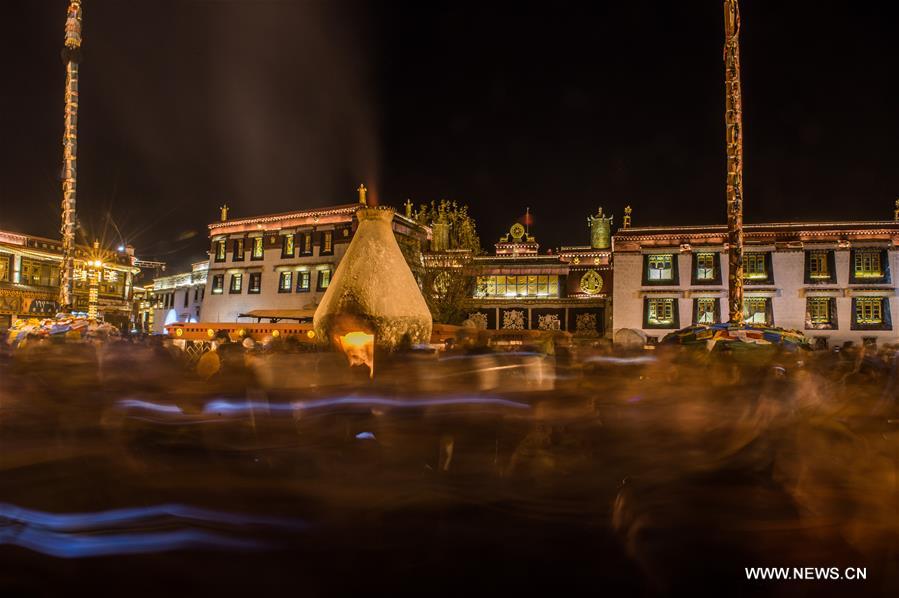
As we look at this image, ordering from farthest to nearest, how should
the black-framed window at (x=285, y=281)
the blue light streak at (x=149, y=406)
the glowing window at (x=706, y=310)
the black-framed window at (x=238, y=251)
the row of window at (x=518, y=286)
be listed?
the black-framed window at (x=238, y=251) → the black-framed window at (x=285, y=281) → the row of window at (x=518, y=286) → the glowing window at (x=706, y=310) → the blue light streak at (x=149, y=406)

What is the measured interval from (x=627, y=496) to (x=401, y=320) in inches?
259

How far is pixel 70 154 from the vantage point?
3177cm

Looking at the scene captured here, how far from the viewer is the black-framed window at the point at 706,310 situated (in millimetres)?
34531

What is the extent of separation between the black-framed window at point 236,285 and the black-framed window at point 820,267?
137 feet

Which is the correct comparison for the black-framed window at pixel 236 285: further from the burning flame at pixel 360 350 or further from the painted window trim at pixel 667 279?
the burning flame at pixel 360 350

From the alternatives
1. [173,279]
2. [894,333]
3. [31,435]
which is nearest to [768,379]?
[31,435]

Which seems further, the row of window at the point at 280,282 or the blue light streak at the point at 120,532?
the row of window at the point at 280,282

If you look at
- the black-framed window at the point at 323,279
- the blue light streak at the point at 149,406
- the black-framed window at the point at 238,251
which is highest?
the black-framed window at the point at 238,251

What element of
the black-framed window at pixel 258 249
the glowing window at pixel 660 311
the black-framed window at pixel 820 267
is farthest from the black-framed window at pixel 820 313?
the black-framed window at pixel 258 249

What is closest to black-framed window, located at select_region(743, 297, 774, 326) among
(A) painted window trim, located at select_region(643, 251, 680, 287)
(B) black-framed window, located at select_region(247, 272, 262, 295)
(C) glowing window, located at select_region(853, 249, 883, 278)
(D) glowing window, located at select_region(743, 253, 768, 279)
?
(D) glowing window, located at select_region(743, 253, 768, 279)

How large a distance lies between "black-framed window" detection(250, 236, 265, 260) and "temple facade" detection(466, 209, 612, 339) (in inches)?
702

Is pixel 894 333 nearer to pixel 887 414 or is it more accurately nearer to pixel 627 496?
pixel 887 414

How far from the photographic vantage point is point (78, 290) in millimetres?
53656

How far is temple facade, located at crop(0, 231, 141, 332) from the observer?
152 ft
